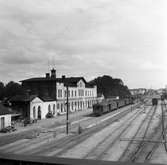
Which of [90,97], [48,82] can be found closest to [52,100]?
[48,82]

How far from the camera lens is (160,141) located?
2611 centimetres

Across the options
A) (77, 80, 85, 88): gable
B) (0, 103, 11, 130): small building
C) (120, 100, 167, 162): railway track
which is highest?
(77, 80, 85, 88): gable

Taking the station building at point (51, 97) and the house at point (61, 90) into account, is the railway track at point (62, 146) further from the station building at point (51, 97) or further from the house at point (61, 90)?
the house at point (61, 90)

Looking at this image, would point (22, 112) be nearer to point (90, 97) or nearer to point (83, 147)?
point (83, 147)

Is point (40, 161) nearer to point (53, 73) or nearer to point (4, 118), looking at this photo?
point (4, 118)

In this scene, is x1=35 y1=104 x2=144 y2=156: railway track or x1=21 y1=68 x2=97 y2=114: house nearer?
x1=35 y1=104 x2=144 y2=156: railway track

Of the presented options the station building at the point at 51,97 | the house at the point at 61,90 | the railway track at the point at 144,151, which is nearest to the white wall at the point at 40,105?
the station building at the point at 51,97

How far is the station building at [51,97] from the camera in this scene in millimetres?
48000

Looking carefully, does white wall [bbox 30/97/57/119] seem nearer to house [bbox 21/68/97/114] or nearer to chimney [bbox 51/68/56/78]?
house [bbox 21/68/97/114]

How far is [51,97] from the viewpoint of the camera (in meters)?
59.7

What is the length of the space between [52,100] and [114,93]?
112 meters

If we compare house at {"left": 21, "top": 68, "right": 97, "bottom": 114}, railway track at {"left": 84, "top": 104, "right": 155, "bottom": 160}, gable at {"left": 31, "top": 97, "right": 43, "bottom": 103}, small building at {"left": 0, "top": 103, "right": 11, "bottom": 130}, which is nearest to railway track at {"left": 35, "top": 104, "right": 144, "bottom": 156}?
railway track at {"left": 84, "top": 104, "right": 155, "bottom": 160}

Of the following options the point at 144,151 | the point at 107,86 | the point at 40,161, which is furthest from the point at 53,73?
the point at 107,86

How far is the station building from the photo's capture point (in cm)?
4800
